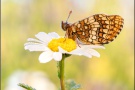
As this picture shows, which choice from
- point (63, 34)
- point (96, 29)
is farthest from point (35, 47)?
point (63, 34)

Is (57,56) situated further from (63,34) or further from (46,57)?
(63,34)

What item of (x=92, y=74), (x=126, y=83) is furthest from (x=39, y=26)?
(x=126, y=83)

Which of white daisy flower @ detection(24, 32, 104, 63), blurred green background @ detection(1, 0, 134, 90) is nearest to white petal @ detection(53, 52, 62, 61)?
white daisy flower @ detection(24, 32, 104, 63)

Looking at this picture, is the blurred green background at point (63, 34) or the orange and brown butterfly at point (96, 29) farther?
the blurred green background at point (63, 34)

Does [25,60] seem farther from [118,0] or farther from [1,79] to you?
[118,0]

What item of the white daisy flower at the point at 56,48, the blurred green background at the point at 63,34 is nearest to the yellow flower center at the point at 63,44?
the white daisy flower at the point at 56,48

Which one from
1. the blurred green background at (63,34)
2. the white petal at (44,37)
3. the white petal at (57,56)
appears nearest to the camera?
the white petal at (57,56)

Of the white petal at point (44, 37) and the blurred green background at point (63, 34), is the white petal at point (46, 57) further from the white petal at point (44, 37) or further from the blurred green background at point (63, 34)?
the blurred green background at point (63, 34)

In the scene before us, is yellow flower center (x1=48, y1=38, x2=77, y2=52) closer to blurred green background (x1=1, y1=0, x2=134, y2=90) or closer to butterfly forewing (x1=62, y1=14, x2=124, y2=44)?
butterfly forewing (x1=62, y1=14, x2=124, y2=44)
